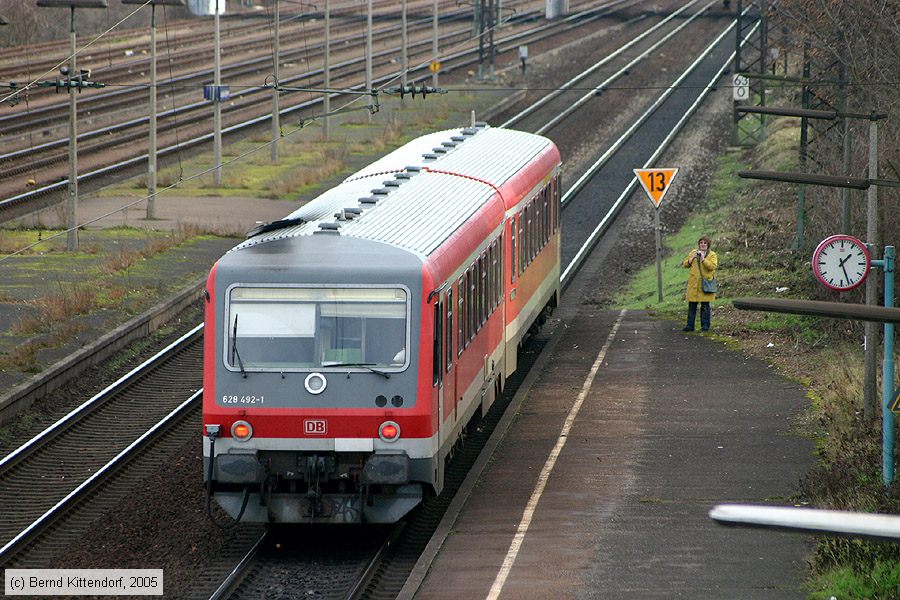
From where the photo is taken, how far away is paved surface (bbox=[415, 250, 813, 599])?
12.1 meters

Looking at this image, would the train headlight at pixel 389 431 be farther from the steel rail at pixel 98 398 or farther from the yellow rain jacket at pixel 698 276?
the yellow rain jacket at pixel 698 276

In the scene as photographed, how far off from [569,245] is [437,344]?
19.8 meters

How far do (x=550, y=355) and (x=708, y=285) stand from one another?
8.90ft

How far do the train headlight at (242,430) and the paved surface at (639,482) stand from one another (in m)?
1.99

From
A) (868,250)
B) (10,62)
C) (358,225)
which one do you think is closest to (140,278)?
(358,225)

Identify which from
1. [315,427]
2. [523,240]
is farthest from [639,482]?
[523,240]

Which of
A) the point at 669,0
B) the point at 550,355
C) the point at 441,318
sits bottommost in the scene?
the point at 550,355

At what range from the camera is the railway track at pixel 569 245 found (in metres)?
13.2

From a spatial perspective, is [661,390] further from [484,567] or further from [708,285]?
[484,567]

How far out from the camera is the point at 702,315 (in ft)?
76.2

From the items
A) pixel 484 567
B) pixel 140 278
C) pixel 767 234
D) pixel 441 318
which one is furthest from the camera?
pixel 767 234

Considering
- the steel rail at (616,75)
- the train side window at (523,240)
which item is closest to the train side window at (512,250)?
the train side window at (523,240)

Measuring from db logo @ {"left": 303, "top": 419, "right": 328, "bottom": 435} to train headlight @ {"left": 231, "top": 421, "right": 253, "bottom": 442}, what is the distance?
1.61 feet

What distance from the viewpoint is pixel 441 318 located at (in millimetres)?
13828
